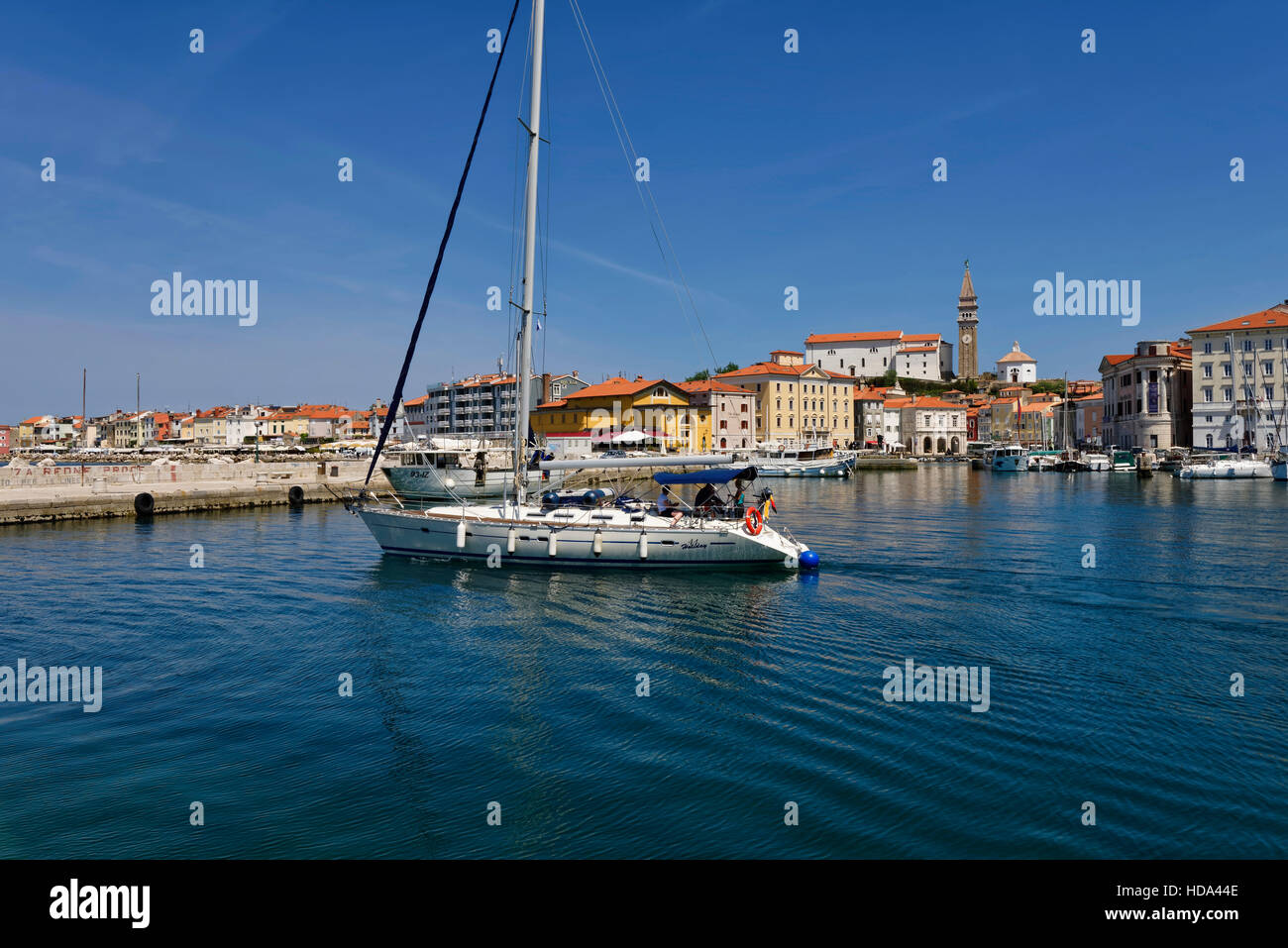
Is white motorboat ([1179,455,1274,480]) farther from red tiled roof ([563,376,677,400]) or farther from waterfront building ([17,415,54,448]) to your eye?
waterfront building ([17,415,54,448])

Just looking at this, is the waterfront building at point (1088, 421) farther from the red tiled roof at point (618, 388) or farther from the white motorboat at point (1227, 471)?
the red tiled roof at point (618, 388)

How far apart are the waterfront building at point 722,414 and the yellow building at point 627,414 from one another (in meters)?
→ 0.41

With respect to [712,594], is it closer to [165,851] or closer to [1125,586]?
[1125,586]

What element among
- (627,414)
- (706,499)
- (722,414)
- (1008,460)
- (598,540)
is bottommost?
(598,540)

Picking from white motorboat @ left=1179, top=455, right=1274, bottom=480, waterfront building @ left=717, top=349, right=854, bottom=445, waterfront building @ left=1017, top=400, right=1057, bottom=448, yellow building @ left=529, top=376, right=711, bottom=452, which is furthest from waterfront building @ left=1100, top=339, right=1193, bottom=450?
yellow building @ left=529, top=376, right=711, bottom=452

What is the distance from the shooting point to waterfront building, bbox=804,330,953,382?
147m

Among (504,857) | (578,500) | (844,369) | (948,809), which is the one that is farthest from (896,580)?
(844,369)

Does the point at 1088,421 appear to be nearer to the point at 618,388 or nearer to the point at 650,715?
the point at 618,388

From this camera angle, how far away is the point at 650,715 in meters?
11.4

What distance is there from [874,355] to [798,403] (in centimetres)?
4322

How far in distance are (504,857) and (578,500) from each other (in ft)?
61.7

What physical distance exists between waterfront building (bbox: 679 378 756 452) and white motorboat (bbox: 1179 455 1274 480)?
4989 cm

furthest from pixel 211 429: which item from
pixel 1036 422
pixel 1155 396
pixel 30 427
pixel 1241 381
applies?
pixel 1241 381

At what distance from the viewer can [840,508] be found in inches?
1720
